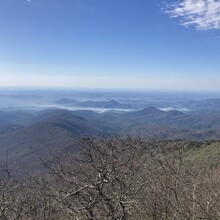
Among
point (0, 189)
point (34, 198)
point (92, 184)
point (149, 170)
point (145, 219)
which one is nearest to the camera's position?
point (92, 184)

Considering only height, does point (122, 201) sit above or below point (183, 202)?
above

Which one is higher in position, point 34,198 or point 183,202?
point 183,202

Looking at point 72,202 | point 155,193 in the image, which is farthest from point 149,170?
point 72,202

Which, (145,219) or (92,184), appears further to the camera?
(145,219)

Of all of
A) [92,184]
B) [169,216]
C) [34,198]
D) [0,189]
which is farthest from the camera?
[34,198]

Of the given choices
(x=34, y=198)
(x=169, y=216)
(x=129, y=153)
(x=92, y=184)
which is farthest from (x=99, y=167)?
(x=34, y=198)

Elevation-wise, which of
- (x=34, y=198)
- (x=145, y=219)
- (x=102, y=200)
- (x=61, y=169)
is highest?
(x=61, y=169)

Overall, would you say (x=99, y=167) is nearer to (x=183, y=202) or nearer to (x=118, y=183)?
(x=118, y=183)

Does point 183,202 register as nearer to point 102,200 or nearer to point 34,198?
point 102,200

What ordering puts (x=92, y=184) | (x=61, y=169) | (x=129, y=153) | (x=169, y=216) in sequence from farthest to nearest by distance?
(x=169, y=216)
(x=129, y=153)
(x=61, y=169)
(x=92, y=184)
